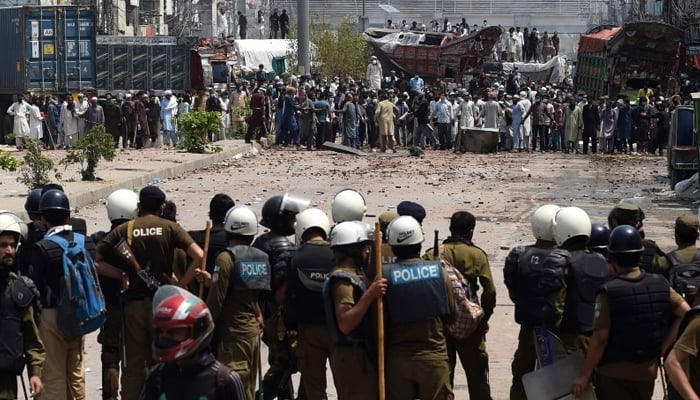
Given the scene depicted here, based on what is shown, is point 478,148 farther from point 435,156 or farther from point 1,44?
point 1,44

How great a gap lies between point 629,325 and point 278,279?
7.03ft

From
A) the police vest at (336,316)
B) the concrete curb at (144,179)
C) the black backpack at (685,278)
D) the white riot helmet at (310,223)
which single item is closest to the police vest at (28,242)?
the white riot helmet at (310,223)

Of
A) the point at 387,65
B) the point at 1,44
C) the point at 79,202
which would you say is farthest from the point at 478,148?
the point at 387,65

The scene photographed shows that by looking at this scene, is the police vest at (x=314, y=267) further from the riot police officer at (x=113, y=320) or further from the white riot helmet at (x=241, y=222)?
the riot police officer at (x=113, y=320)

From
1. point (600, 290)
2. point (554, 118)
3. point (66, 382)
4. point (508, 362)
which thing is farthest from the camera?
point (554, 118)

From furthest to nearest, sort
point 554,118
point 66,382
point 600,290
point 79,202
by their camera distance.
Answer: point 554,118 → point 79,202 → point 66,382 → point 600,290

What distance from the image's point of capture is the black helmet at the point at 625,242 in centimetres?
652

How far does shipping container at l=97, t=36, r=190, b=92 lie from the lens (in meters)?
→ 35.7

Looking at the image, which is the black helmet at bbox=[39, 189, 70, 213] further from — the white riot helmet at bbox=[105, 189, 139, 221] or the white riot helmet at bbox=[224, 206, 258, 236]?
the white riot helmet at bbox=[224, 206, 258, 236]

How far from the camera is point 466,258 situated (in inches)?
313

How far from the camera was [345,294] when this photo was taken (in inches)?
255

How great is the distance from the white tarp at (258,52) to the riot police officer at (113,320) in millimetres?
45113

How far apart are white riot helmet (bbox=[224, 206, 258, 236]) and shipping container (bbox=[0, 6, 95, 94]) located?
25.0 metres

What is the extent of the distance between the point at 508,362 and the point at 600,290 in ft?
12.0
